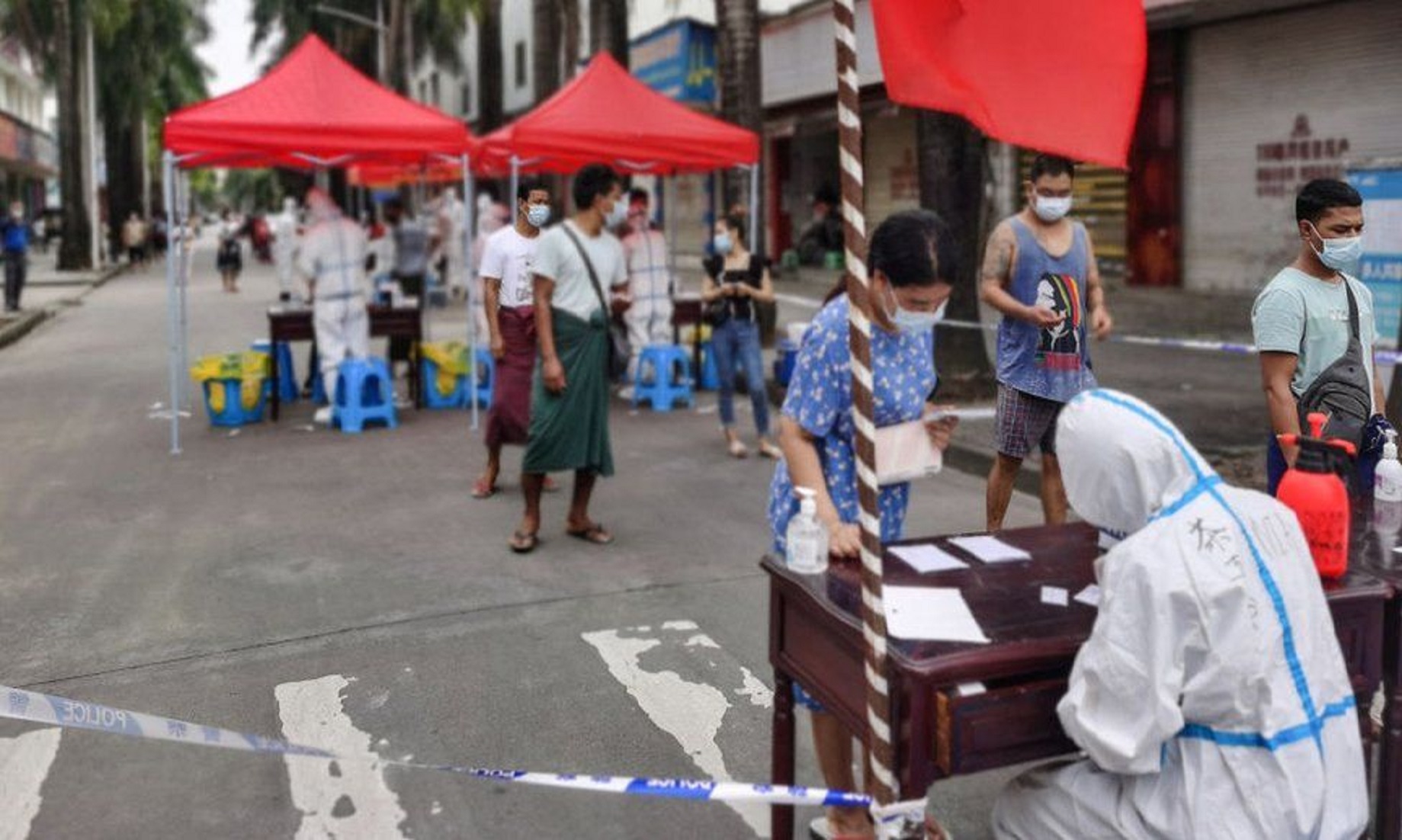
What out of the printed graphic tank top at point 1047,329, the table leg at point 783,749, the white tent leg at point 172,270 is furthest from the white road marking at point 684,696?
the white tent leg at point 172,270

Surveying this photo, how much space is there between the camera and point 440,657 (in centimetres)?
520

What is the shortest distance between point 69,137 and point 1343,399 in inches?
1282

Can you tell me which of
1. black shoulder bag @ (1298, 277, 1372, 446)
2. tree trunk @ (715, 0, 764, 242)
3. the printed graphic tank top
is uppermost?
tree trunk @ (715, 0, 764, 242)

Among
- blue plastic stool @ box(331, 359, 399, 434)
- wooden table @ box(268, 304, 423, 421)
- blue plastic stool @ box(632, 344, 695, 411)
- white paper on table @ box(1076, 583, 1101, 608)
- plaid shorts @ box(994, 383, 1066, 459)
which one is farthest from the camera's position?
blue plastic stool @ box(632, 344, 695, 411)

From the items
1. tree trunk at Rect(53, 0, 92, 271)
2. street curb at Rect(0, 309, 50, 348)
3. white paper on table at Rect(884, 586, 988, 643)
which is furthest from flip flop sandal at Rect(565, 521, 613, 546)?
tree trunk at Rect(53, 0, 92, 271)

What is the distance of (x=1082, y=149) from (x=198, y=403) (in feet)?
35.0

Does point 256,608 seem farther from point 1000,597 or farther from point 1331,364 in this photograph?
point 1331,364

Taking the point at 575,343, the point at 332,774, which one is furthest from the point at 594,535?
the point at 332,774

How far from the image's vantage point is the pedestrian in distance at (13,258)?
2118 centimetres

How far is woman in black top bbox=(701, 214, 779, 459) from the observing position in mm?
9336

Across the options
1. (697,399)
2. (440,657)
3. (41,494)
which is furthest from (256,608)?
(697,399)

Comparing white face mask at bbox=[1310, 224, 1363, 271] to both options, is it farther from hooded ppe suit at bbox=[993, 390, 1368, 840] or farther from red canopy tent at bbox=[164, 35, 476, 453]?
red canopy tent at bbox=[164, 35, 476, 453]

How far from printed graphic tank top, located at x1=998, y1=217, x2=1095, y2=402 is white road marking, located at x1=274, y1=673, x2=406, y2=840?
3173mm

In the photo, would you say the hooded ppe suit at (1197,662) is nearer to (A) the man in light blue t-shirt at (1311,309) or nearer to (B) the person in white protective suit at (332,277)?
(A) the man in light blue t-shirt at (1311,309)
